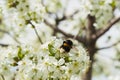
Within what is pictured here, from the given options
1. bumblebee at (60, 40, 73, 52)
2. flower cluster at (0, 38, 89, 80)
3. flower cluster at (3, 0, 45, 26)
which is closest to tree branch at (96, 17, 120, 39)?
flower cluster at (3, 0, 45, 26)

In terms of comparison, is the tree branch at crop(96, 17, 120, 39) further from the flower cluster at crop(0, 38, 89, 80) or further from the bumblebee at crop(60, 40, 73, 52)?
the bumblebee at crop(60, 40, 73, 52)

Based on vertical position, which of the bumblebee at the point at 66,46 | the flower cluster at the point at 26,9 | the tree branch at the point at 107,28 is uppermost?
the flower cluster at the point at 26,9

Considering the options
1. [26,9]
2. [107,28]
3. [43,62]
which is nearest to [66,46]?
[43,62]

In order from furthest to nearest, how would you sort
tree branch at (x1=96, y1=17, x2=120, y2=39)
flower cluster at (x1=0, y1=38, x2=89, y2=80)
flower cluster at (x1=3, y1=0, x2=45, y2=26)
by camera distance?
tree branch at (x1=96, y1=17, x2=120, y2=39), flower cluster at (x1=3, y1=0, x2=45, y2=26), flower cluster at (x1=0, y1=38, x2=89, y2=80)

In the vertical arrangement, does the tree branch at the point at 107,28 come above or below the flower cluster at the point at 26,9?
below

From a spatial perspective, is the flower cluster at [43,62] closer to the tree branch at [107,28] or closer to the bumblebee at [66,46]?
the bumblebee at [66,46]

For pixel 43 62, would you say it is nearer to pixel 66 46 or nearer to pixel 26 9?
pixel 66 46

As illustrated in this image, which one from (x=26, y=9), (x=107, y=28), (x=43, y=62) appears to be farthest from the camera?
(x=107, y=28)

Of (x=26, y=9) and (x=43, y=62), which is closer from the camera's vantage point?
(x=43, y=62)

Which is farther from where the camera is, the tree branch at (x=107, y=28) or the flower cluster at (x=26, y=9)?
the tree branch at (x=107, y=28)

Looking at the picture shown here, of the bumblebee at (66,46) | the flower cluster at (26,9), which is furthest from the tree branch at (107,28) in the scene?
the bumblebee at (66,46)
